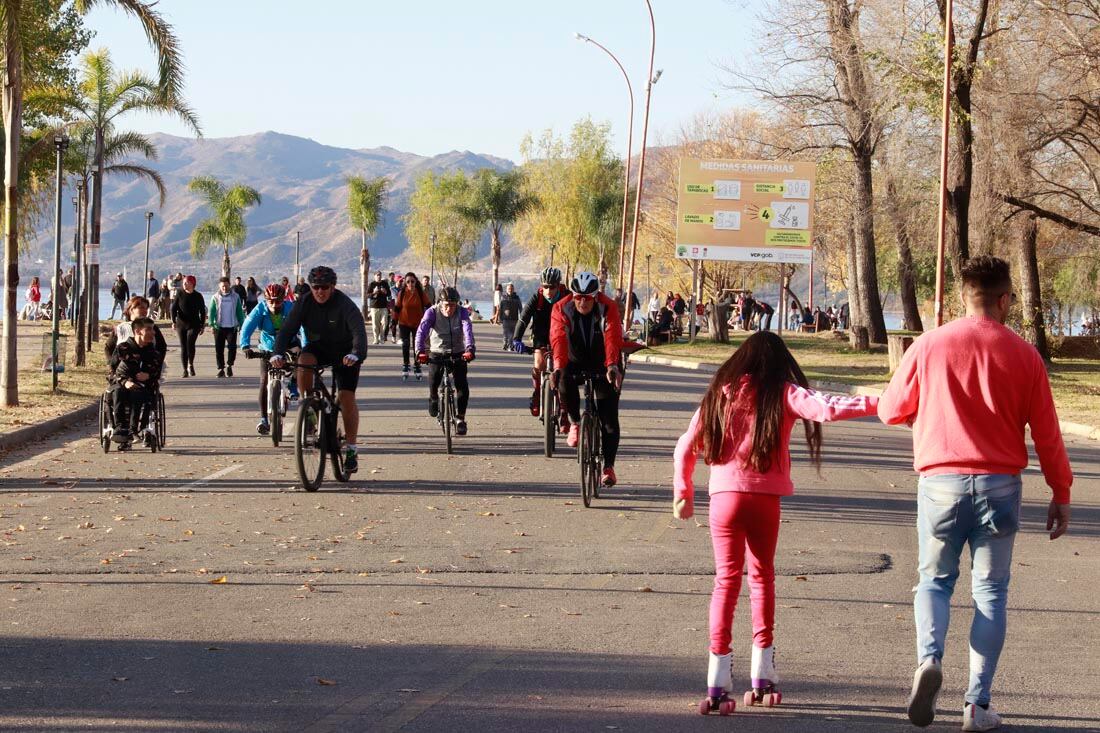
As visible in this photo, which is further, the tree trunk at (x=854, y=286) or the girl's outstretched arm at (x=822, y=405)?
the tree trunk at (x=854, y=286)

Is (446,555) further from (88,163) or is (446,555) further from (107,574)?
(88,163)

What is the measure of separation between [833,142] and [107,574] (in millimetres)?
35560

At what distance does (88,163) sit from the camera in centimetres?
4791

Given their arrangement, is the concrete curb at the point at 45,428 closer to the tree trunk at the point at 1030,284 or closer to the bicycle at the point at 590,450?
the bicycle at the point at 590,450

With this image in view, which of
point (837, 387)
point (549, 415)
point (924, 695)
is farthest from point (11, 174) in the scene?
point (924, 695)

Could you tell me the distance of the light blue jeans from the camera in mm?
5434

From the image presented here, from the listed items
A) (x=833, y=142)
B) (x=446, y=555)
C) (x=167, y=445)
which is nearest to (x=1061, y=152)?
(x=833, y=142)

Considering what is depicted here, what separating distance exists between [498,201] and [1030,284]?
217 ft

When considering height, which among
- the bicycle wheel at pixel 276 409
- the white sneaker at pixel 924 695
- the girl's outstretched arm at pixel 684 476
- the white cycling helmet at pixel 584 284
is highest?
the white cycling helmet at pixel 584 284

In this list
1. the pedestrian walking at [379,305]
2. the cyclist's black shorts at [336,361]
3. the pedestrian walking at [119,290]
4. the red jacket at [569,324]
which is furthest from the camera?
the pedestrian walking at [119,290]

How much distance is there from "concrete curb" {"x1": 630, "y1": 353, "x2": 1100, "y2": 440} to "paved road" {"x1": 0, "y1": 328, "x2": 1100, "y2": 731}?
121cm

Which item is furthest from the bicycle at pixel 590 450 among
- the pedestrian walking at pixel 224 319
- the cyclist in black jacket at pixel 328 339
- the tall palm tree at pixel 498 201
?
the tall palm tree at pixel 498 201

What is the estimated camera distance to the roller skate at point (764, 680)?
18.9ft

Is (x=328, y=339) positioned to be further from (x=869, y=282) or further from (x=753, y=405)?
(x=869, y=282)
